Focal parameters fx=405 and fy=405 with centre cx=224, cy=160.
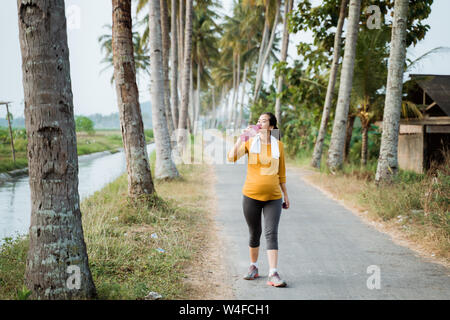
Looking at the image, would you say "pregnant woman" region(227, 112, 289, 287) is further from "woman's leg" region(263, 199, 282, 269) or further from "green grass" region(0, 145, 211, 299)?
"green grass" region(0, 145, 211, 299)

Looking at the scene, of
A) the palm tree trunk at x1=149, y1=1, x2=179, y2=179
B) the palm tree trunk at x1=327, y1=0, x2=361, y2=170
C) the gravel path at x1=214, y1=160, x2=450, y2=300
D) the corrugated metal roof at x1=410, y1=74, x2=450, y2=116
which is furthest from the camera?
the corrugated metal roof at x1=410, y1=74, x2=450, y2=116

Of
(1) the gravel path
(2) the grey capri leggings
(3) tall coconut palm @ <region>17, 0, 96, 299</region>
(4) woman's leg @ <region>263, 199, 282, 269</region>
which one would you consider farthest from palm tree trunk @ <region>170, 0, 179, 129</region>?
(3) tall coconut palm @ <region>17, 0, 96, 299</region>

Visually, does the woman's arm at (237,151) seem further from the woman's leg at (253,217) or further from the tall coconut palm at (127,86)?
the tall coconut palm at (127,86)

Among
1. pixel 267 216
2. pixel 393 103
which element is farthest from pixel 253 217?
pixel 393 103

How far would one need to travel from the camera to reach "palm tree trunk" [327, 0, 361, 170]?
13109mm

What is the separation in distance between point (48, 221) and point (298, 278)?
9.12 ft

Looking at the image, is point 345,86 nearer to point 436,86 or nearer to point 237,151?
point 436,86

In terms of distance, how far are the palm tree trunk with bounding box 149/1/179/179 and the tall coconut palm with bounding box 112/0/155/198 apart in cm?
306

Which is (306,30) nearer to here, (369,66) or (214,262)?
(369,66)

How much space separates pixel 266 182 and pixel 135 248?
89.0 inches

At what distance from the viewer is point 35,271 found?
3.57 metres

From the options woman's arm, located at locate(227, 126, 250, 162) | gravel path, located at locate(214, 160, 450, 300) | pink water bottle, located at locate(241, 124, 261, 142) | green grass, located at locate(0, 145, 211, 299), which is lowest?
gravel path, located at locate(214, 160, 450, 300)

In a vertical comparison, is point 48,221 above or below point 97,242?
above
